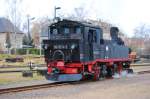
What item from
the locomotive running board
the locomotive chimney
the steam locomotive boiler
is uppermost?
the locomotive chimney

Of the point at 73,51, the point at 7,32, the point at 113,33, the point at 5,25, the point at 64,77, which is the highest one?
the point at 5,25

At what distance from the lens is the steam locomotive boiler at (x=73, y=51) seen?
925 inches

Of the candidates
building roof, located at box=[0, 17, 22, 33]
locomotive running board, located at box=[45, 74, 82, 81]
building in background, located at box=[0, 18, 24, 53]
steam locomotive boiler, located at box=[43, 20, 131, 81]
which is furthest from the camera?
building roof, located at box=[0, 17, 22, 33]

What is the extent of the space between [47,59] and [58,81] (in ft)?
4.75

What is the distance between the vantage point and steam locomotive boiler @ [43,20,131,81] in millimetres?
23484

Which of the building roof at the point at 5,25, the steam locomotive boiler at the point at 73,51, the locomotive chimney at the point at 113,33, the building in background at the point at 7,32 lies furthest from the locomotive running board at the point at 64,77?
the building roof at the point at 5,25

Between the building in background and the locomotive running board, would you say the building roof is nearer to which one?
the building in background

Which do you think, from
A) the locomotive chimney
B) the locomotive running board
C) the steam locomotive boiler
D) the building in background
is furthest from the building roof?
the locomotive running board

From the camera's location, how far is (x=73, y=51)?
77.0ft

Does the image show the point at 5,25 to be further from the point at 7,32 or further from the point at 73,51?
the point at 73,51

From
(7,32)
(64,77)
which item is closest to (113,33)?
(64,77)

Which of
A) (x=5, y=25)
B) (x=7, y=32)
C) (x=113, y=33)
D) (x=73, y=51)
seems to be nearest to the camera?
(x=73, y=51)

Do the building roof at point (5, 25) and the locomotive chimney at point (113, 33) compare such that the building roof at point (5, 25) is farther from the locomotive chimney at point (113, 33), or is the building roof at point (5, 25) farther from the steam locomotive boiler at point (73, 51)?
the steam locomotive boiler at point (73, 51)

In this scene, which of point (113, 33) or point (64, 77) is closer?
point (64, 77)
